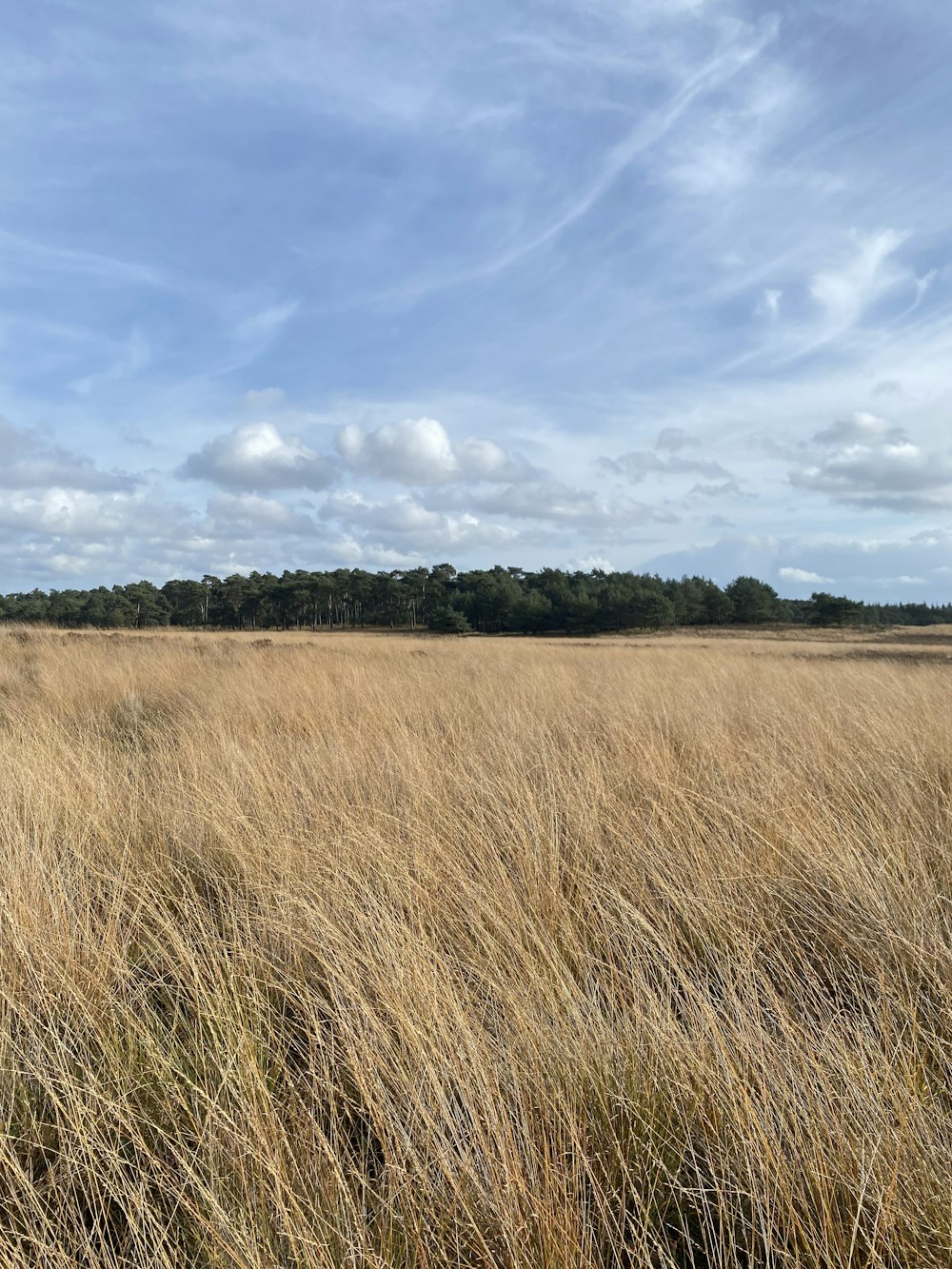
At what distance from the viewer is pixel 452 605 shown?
76.0 meters

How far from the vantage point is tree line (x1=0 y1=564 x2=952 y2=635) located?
2424 inches

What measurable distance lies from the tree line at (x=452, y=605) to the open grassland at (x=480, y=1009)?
5250cm

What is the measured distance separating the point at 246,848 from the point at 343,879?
2.28 ft

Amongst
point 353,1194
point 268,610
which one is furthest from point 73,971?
point 268,610

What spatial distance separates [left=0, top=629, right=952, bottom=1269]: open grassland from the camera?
130cm

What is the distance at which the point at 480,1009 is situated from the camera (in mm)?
1893

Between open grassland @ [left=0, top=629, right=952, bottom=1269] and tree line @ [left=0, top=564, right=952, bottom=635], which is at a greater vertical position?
tree line @ [left=0, top=564, right=952, bottom=635]

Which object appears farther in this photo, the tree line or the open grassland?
the tree line

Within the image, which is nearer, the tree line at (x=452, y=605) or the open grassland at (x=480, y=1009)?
the open grassland at (x=480, y=1009)

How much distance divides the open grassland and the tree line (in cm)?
5250

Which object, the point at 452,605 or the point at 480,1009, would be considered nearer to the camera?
the point at 480,1009

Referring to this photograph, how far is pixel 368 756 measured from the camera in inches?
184

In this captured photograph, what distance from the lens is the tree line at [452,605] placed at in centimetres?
6156

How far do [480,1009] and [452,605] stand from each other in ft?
244
